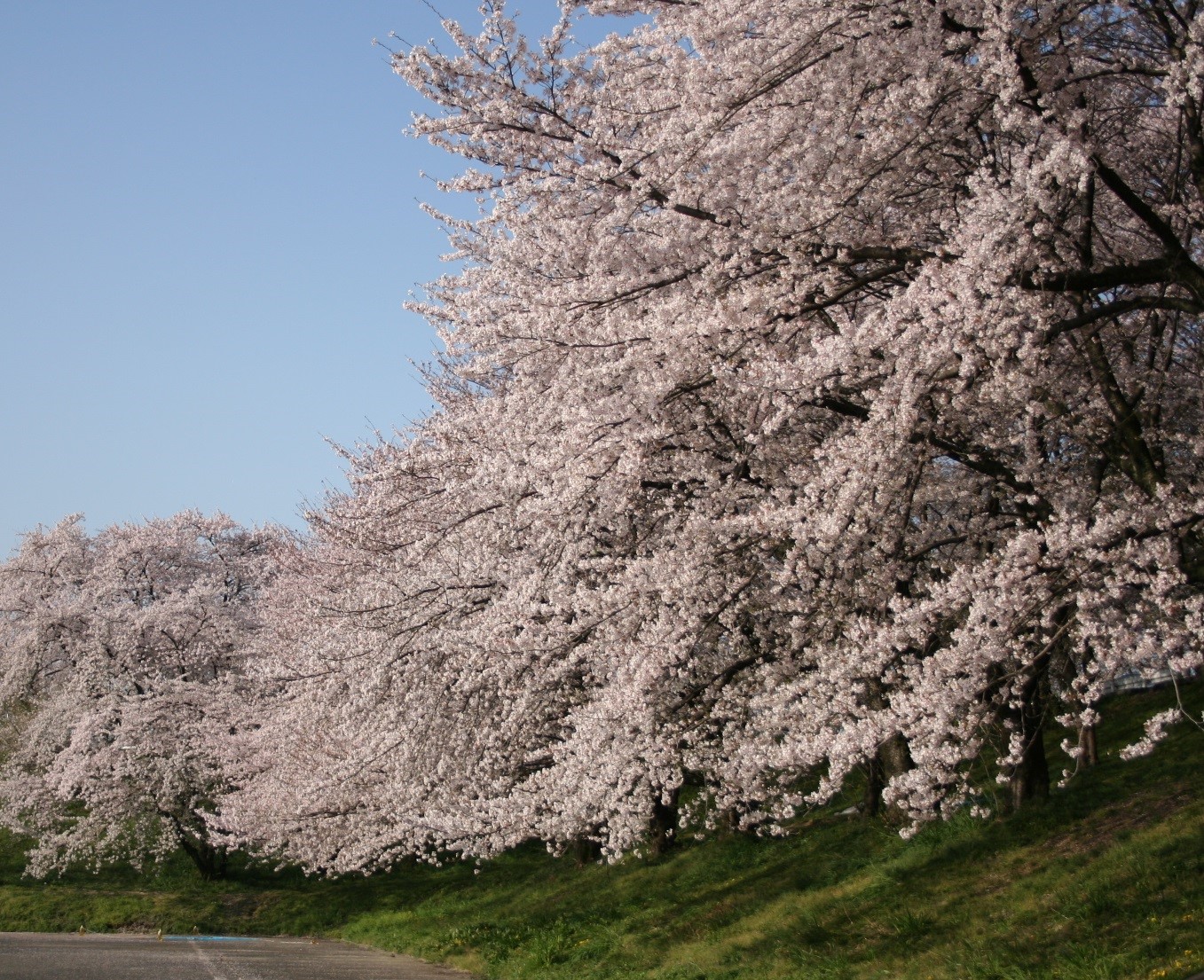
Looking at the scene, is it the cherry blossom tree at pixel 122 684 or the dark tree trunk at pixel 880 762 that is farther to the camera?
the cherry blossom tree at pixel 122 684

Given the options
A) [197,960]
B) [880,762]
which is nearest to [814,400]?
[880,762]

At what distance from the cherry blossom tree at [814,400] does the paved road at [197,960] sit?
4.69 m

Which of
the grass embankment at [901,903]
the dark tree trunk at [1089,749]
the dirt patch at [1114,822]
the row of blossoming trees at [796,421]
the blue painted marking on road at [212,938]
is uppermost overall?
the row of blossoming trees at [796,421]

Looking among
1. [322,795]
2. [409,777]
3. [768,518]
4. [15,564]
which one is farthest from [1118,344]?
[15,564]

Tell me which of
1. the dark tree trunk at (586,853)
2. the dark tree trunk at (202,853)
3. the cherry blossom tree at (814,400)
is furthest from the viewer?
the dark tree trunk at (202,853)

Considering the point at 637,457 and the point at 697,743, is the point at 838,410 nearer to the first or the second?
the point at 637,457

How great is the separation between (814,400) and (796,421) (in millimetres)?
1728

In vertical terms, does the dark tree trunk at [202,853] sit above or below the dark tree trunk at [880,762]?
below

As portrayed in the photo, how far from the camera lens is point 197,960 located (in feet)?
56.1

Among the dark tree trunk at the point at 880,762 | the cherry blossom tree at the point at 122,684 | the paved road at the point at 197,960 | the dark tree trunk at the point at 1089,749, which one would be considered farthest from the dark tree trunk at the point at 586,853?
the dark tree trunk at the point at 1089,749

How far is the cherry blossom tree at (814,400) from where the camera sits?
292 inches

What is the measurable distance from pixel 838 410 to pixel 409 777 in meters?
7.61

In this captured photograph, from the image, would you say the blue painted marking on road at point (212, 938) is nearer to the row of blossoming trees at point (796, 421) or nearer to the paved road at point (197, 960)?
the paved road at point (197, 960)

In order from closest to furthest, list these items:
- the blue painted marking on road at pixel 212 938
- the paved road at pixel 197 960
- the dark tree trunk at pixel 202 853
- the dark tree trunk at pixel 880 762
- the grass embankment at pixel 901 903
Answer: the grass embankment at pixel 901 903 → the dark tree trunk at pixel 880 762 → the paved road at pixel 197 960 → the blue painted marking on road at pixel 212 938 → the dark tree trunk at pixel 202 853
